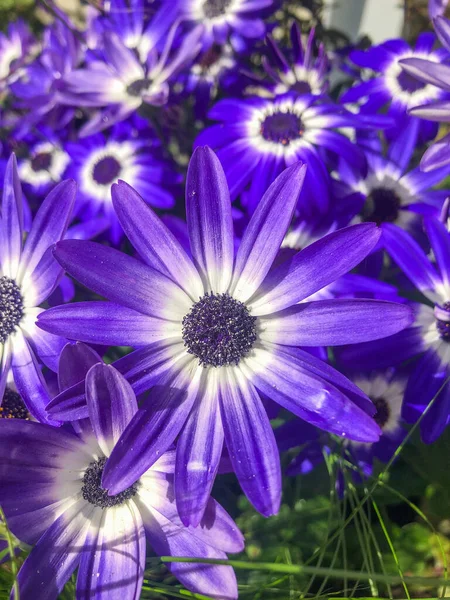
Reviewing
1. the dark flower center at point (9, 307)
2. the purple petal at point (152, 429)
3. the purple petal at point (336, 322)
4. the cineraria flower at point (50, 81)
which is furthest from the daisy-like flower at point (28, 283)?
the cineraria flower at point (50, 81)

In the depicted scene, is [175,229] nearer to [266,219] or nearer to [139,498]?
[266,219]

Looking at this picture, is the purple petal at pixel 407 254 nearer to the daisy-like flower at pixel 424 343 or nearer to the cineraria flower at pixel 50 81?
the daisy-like flower at pixel 424 343

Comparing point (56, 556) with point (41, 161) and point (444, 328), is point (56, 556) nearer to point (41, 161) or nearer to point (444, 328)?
point (444, 328)

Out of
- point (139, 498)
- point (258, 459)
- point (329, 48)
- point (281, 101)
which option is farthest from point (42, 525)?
point (329, 48)

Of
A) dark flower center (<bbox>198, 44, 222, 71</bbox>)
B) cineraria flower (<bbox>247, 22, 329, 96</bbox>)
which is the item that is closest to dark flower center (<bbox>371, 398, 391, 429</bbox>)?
cineraria flower (<bbox>247, 22, 329, 96</bbox>)

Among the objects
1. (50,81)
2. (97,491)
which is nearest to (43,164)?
(50,81)

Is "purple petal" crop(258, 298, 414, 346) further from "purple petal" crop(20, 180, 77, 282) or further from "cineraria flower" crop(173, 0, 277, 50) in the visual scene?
"cineraria flower" crop(173, 0, 277, 50)
